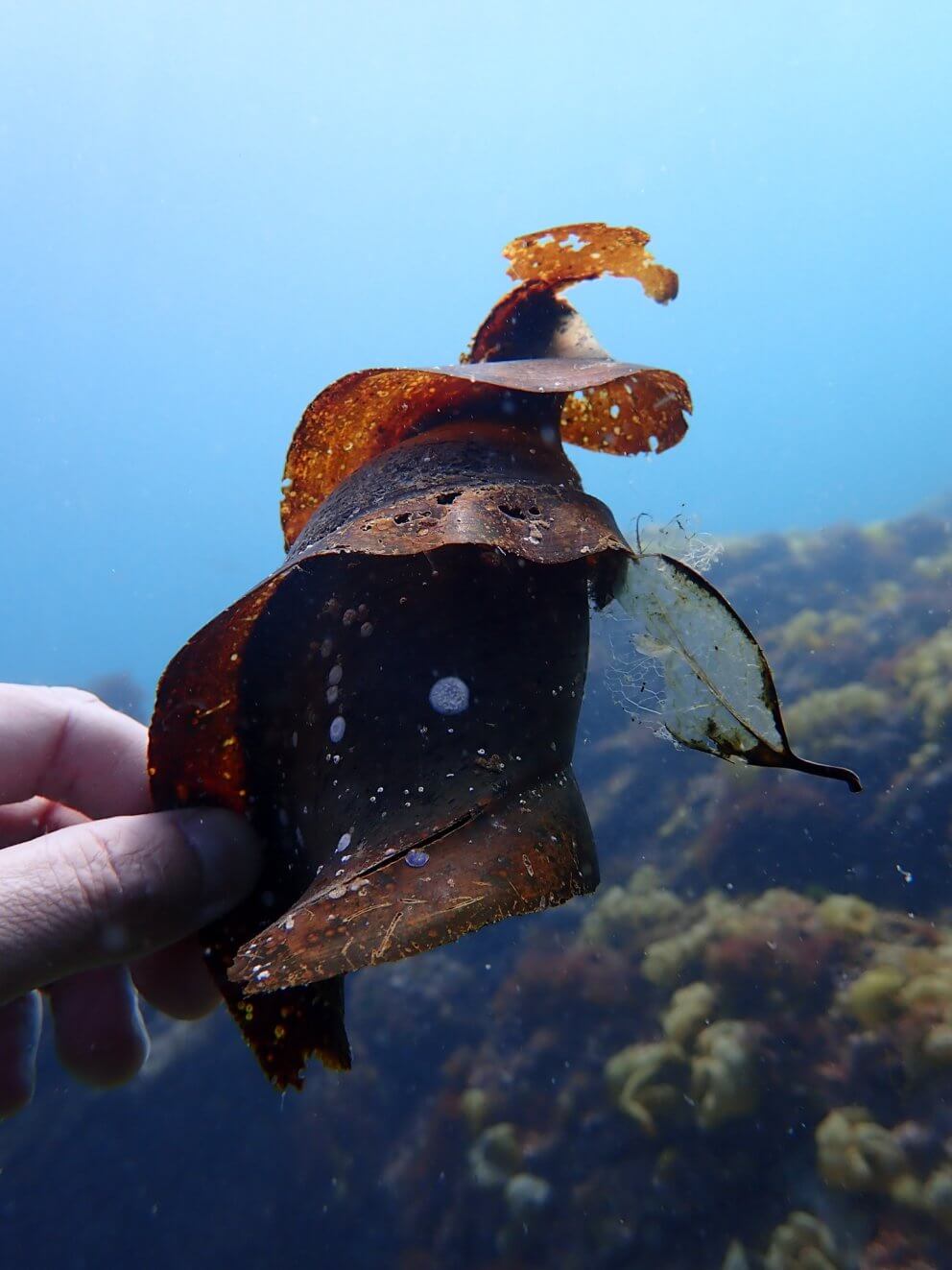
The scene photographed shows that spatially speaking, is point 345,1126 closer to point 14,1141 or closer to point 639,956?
point 639,956

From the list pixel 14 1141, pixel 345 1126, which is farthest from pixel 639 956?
pixel 14 1141

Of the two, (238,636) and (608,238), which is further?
(608,238)

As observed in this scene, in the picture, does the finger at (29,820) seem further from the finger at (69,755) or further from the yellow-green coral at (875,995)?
the yellow-green coral at (875,995)

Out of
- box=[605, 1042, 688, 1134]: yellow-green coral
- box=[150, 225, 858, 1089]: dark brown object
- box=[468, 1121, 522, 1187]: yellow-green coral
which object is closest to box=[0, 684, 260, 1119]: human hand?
box=[150, 225, 858, 1089]: dark brown object

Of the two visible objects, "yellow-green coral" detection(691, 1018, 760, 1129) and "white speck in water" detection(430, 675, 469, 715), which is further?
"yellow-green coral" detection(691, 1018, 760, 1129)

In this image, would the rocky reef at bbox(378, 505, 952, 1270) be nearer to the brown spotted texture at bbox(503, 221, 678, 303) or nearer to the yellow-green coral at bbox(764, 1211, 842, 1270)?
the yellow-green coral at bbox(764, 1211, 842, 1270)

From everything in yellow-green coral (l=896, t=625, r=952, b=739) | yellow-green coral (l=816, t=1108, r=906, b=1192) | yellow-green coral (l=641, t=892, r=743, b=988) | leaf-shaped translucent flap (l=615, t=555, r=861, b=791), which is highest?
leaf-shaped translucent flap (l=615, t=555, r=861, b=791)
